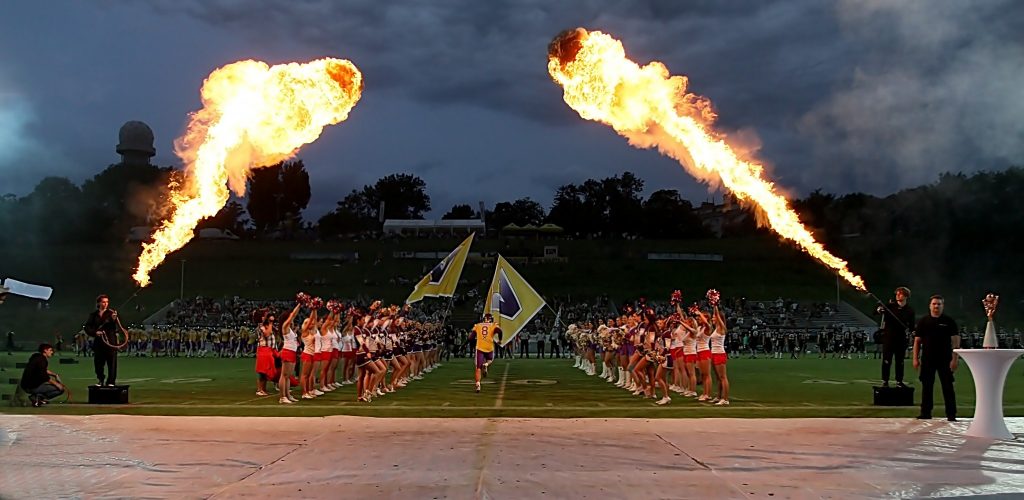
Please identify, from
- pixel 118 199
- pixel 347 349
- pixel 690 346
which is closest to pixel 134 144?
pixel 118 199

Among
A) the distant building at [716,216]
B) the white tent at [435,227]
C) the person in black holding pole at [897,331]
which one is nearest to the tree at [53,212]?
the white tent at [435,227]

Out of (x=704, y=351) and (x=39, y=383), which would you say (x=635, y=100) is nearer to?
(x=704, y=351)

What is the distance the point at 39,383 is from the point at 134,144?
89457 millimetres

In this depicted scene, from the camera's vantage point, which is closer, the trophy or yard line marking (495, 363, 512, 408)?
the trophy

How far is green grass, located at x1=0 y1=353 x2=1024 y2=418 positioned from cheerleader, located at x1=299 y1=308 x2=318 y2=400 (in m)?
0.56

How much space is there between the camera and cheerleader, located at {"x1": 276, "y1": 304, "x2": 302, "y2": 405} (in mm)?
17078

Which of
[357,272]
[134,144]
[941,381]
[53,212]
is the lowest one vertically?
[941,381]

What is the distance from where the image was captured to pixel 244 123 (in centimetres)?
1830

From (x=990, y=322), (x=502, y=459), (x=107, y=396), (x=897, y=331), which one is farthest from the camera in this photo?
(x=897, y=331)

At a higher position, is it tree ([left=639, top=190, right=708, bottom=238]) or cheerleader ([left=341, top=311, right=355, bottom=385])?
tree ([left=639, top=190, right=708, bottom=238])

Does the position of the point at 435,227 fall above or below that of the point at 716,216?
below

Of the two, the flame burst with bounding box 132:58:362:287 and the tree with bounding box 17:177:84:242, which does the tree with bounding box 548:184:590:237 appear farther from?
the flame burst with bounding box 132:58:362:287

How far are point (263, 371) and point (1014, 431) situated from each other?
47.6ft

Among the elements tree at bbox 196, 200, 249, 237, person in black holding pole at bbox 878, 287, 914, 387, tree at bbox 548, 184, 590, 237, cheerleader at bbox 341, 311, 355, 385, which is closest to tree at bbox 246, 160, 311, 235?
tree at bbox 196, 200, 249, 237
